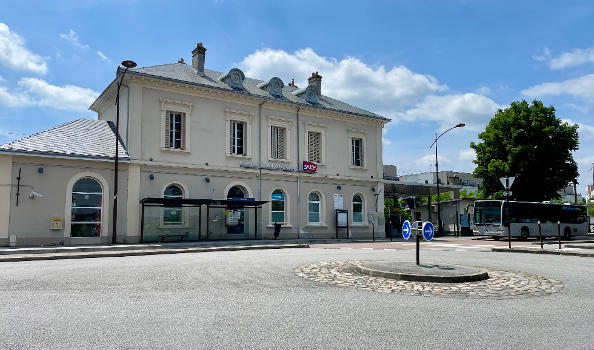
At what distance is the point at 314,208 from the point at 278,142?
16.8 ft

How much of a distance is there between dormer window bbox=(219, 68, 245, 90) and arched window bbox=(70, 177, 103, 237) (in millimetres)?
10079

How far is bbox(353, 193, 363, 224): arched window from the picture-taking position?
33.3 m

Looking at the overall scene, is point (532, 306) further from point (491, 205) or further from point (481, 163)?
point (481, 163)

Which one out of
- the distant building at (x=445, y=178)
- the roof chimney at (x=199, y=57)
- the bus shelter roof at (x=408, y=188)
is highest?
the roof chimney at (x=199, y=57)

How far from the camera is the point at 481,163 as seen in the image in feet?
141

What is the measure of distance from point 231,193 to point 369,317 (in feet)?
72.9

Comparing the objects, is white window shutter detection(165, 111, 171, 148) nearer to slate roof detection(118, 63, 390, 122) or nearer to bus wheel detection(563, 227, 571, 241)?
slate roof detection(118, 63, 390, 122)

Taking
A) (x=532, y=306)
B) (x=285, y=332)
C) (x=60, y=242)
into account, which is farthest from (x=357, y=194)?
(x=285, y=332)

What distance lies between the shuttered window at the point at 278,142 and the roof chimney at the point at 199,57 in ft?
19.7

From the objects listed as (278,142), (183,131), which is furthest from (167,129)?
(278,142)

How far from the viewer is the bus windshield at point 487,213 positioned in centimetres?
3312

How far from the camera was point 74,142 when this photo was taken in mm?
23484

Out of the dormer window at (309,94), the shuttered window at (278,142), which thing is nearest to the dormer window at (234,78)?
the shuttered window at (278,142)

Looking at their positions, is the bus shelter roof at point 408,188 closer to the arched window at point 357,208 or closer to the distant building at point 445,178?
the arched window at point 357,208
